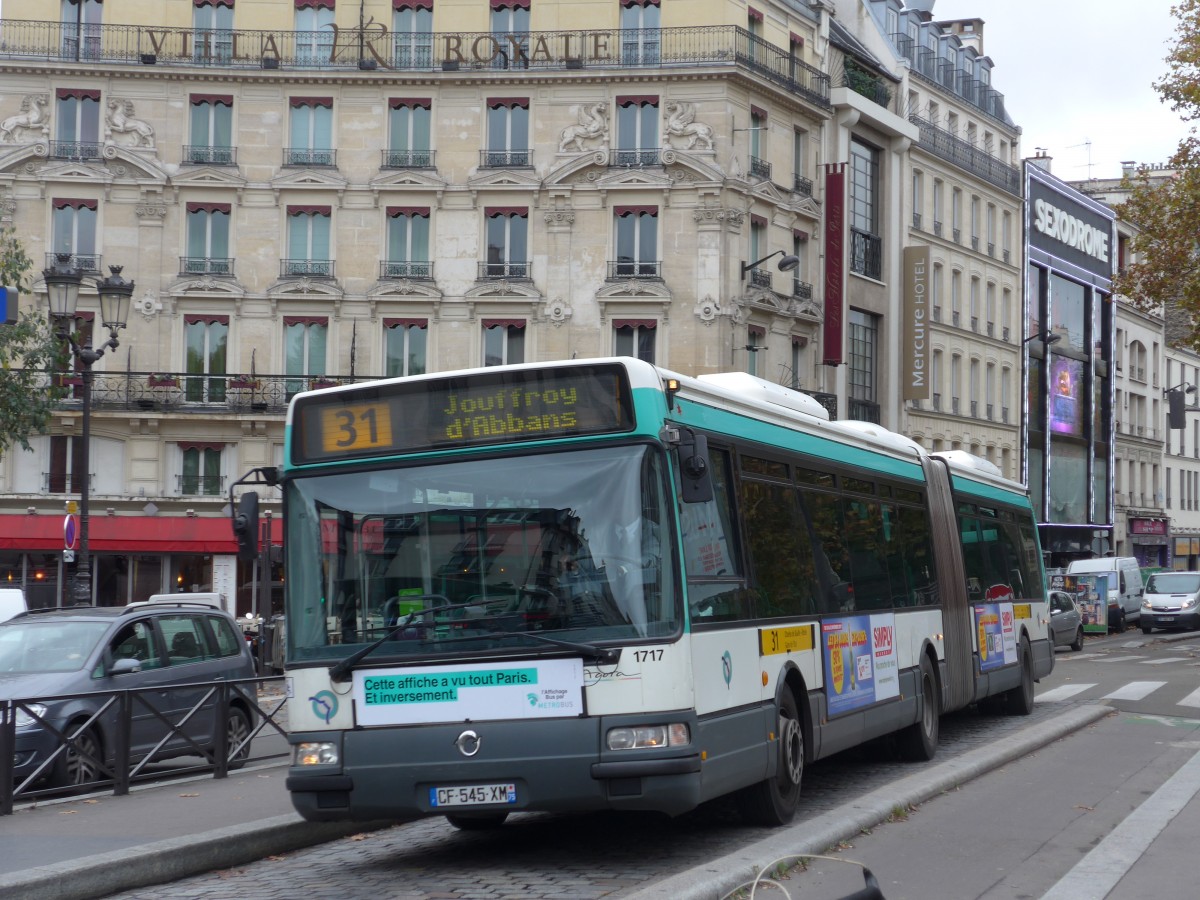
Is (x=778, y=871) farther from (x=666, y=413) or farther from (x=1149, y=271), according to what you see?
(x=1149, y=271)

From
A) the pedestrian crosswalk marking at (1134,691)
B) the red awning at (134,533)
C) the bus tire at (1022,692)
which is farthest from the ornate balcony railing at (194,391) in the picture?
the bus tire at (1022,692)

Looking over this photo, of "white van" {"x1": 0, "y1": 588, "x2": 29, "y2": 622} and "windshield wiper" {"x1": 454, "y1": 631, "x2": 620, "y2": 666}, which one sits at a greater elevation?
"windshield wiper" {"x1": 454, "y1": 631, "x2": 620, "y2": 666}

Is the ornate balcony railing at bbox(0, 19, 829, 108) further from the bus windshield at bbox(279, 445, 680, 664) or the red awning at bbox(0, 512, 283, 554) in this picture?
the bus windshield at bbox(279, 445, 680, 664)

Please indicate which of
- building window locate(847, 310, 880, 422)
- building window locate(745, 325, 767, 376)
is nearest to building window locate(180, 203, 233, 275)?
building window locate(745, 325, 767, 376)

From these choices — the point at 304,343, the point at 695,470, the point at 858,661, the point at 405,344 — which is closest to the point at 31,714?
the point at 695,470

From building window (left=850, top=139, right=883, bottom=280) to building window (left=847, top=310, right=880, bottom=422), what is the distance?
1.64 meters

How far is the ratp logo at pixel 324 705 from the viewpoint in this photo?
30.1 ft

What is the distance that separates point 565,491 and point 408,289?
3775 cm

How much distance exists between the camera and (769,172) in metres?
49.0

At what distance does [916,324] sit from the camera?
5844cm

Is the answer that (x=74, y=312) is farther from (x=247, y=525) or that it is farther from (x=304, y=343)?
(x=304, y=343)

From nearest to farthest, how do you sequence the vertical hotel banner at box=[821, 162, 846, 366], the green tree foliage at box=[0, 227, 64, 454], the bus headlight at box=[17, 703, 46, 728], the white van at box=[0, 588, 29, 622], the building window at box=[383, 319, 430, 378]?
the bus headlight at box=[17, 703, 46, 728] < the white van at box=[0, 588, 29, 622] < the green tree foliage at box=[0, 227, 64, 454] < the building window at box=[383, 319, 430, 378] < the vertical hotel banner at box=[821, 162, 846, 366]

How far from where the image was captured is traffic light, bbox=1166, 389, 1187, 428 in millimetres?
79125

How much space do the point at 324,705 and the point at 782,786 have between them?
3055 millimetres
